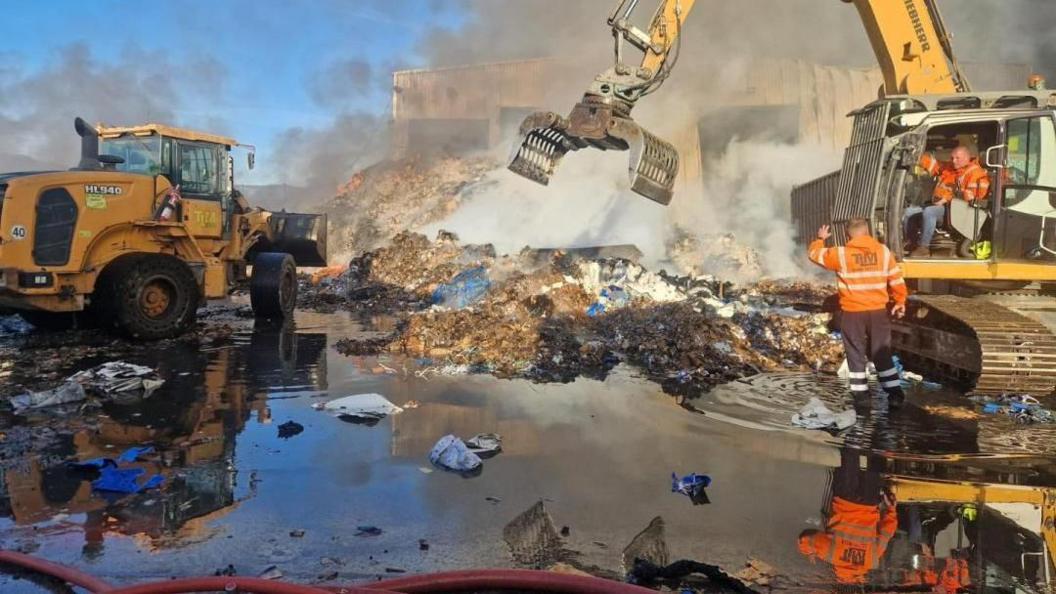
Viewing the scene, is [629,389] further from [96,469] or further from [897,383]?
[96,469]

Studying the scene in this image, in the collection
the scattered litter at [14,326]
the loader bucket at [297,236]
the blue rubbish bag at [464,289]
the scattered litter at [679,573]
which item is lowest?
the scattered litter at [679,573]

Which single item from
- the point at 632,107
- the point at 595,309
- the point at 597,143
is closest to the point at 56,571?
the point at 597,143

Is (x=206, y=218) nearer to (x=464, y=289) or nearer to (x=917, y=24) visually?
(x=464, y=289)


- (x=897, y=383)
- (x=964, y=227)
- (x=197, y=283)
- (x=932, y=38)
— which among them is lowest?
(x=897, y=383)

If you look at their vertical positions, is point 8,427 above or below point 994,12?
below

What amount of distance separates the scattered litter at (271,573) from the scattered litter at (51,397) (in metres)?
3.76

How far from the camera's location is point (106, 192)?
850 centimetres

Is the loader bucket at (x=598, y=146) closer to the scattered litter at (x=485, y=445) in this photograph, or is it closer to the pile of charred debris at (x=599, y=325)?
the pile of charred debris at (x=599, y=325)

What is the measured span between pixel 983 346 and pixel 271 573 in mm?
6019

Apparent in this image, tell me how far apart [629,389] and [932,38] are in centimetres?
570

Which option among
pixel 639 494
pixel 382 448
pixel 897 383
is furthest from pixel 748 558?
pixel 897 383

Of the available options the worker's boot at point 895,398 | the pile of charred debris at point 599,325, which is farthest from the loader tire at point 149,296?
the worker's boot at point 895,398

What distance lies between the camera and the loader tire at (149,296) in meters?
8.45

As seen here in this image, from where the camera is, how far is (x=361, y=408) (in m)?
5.71
